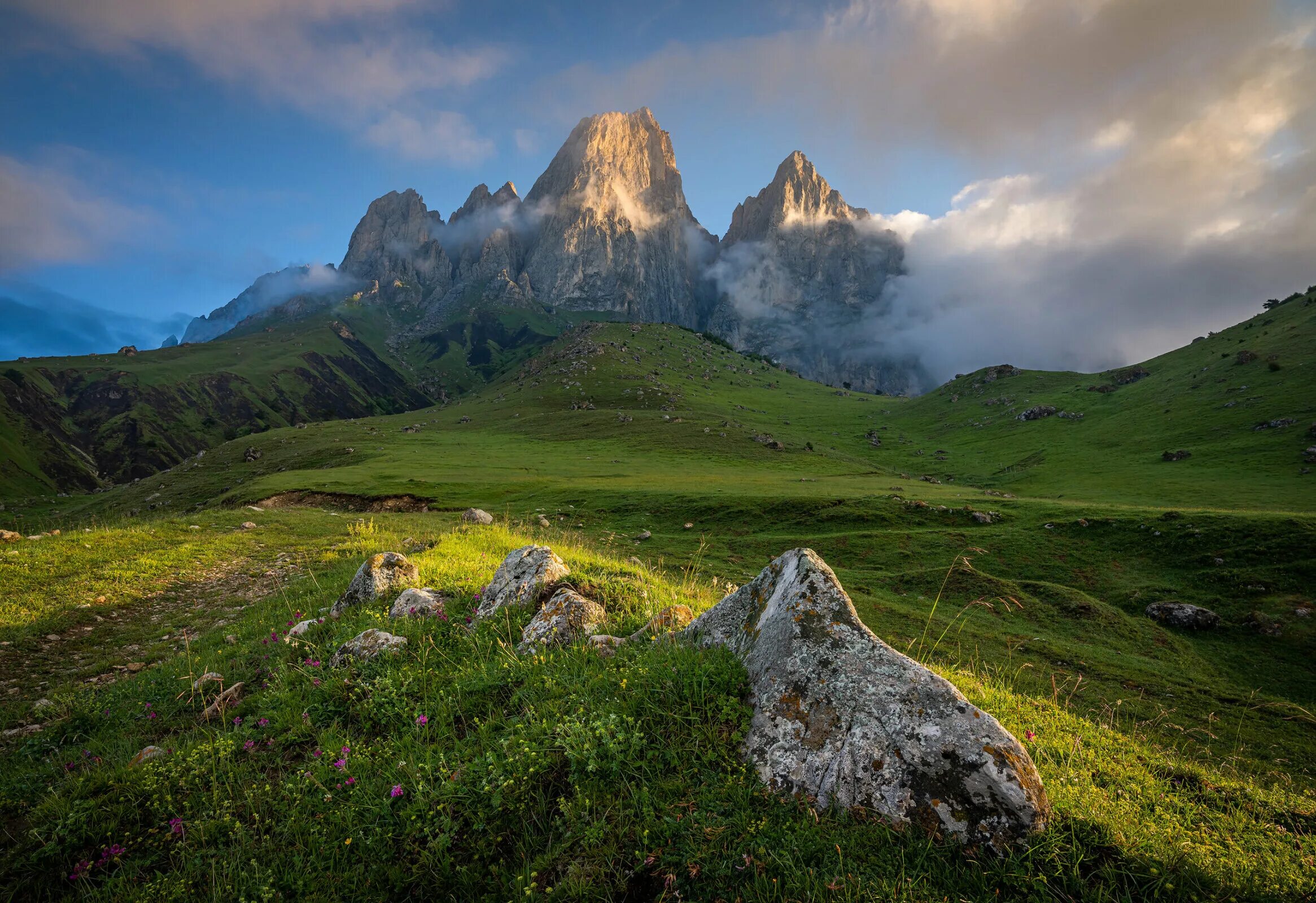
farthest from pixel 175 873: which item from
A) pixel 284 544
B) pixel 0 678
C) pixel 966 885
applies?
pixel 284 544

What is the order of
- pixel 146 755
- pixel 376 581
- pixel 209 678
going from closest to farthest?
1. pixel 146 755
2. pixel 209 678
3. pixel 376 581

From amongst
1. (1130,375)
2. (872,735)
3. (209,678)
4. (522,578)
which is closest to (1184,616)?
(872,735)

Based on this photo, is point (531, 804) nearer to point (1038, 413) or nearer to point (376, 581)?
point (376, 581)

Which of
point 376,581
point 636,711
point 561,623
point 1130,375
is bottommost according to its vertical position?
point 636,711

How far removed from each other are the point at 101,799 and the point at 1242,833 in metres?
12.3

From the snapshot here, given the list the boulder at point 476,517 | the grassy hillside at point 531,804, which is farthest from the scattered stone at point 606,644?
the boulder at point 476,517

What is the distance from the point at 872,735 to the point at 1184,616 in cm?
3189

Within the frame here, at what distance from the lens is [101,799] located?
5.56 meters

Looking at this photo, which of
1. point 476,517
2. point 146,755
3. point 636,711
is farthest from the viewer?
point 476,517

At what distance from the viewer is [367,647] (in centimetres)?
834

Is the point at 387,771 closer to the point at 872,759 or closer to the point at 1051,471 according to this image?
the point at 872,759

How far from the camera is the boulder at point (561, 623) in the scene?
7.96 meters

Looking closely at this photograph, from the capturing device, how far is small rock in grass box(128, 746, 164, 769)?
20.4ft

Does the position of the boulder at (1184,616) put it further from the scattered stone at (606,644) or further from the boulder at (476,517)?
the boulder at (476,517)
